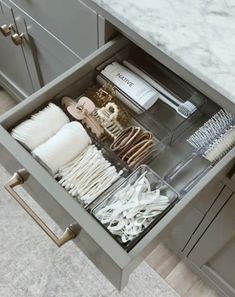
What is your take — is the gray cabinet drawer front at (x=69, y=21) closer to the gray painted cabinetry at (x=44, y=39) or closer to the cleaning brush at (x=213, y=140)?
the gray painted cabinetry at (x=44, y=39)

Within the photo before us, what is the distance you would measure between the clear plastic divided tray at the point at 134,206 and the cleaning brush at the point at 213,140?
0.06 meters

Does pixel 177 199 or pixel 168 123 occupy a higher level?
pixel 168 123

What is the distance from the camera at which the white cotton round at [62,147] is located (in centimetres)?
65

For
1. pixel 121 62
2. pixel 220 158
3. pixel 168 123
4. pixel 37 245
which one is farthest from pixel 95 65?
pixel 37 245

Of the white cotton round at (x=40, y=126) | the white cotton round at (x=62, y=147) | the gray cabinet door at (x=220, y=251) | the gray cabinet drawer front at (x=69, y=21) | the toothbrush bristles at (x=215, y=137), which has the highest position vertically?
the gray cabinet drawer front at (x=69, y=21)

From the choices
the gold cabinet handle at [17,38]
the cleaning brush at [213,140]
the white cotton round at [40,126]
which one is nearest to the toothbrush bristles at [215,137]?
the cleaning brush at [213,140]

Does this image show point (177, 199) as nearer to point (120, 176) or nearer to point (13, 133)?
point (120, 176)

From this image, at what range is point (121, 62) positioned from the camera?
80 cm

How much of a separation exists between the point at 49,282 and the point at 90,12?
0.85m

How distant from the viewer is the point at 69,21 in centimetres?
80

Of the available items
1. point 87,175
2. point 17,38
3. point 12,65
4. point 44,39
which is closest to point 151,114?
point 87,175

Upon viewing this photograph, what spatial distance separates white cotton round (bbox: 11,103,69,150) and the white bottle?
0.12 meters

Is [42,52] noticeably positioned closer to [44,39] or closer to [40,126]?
[44,39]

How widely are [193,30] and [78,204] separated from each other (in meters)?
0.32
